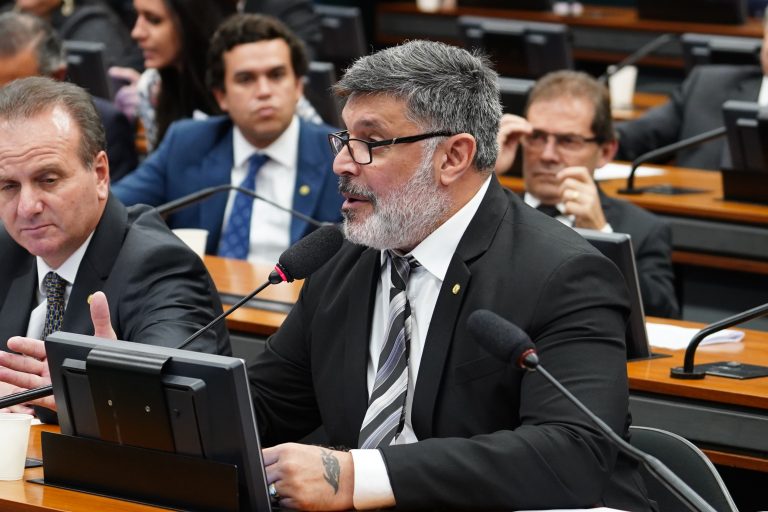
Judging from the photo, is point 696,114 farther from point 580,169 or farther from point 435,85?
point 435,85

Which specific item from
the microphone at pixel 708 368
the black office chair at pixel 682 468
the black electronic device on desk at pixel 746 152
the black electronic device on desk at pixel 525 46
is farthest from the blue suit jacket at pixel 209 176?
the black office chair at pixel 682 468

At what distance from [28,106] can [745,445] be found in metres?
1.55

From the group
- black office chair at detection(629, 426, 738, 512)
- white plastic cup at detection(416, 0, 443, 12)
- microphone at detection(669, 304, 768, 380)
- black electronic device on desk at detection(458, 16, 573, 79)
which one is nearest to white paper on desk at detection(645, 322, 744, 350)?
microphone at detection(669, 304, 768, 380)

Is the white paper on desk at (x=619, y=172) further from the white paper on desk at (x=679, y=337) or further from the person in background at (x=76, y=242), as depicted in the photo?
the person in background at (x=76, y=242)

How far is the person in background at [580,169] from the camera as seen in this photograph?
385 cm

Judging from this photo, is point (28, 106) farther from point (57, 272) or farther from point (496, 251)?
point (496, 251)

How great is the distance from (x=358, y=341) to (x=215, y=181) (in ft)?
7.43

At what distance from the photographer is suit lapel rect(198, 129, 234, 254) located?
4512mm

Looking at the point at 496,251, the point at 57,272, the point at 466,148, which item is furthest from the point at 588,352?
the point at 57,272

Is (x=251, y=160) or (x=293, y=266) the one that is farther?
(x=251, y=160)

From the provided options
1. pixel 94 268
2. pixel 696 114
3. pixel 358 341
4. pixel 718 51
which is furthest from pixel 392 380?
pixel 718 51

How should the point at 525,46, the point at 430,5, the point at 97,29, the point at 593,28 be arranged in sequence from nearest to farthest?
1. the point at 525,46
2. the point at 97,29
3. the point at 593,28
4. the point at 430,5

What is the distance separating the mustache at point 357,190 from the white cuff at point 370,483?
1.59 ft

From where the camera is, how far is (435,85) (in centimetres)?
229
